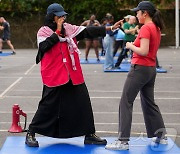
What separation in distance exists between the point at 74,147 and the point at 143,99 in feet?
3.62

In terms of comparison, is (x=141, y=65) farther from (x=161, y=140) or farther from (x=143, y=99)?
(x=161, y=140)

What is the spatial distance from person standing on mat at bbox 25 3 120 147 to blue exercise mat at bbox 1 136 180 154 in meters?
0.17

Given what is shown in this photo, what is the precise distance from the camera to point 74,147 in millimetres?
6484

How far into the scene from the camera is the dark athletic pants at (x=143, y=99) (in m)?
6.22

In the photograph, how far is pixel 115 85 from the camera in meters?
12.7

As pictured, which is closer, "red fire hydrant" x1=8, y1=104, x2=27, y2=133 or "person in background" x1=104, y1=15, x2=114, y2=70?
"red fire hydrant" x1=8, y1=104, x2=27, y2=133

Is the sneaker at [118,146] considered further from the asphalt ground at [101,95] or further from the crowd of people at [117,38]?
the crowd of people at [117,38]

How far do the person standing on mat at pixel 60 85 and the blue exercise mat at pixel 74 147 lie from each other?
174 millimetres

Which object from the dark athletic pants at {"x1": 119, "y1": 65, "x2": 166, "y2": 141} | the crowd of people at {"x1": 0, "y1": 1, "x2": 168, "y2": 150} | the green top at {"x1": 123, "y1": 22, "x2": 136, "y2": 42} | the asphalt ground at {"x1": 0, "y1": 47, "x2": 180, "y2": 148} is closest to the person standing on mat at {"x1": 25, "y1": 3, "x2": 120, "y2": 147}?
the crowd of people at {"x1": 0, "y1": 1, "x2": 168, "y2": 150}

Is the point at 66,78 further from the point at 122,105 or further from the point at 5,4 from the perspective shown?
the point at 5,4

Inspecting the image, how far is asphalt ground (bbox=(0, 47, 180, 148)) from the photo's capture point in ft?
25.9

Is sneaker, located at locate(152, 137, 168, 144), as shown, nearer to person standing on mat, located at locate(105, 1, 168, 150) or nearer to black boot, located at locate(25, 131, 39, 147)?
person standing on mat, located at locate(105, 1, 168, 150)

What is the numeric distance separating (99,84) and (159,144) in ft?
21.1

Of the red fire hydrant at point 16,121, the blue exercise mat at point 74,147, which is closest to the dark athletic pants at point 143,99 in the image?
the blue exercise mat at point 74,147
